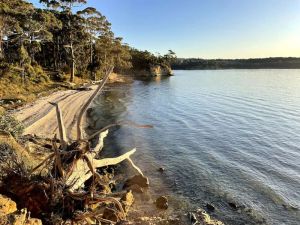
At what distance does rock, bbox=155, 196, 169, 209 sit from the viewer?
579 inches

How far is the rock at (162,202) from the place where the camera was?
48.3ft

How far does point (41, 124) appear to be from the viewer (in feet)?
87.3

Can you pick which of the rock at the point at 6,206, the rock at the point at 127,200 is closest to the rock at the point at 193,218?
the rock at the point at 127,200

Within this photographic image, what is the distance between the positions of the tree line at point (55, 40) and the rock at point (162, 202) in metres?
16.0

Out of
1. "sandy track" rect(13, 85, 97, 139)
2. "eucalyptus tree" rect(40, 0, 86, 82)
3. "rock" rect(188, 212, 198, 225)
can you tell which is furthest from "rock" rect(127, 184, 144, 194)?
"eucalyptus tree" rect(40, 0, 86, 82)

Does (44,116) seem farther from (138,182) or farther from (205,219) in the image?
(205,219)

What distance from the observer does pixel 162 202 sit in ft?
49.0

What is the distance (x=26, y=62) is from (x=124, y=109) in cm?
1753

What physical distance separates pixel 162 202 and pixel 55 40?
208 ft

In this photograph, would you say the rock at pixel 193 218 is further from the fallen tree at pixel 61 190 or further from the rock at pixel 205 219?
the fallen tree at pixel 61 190

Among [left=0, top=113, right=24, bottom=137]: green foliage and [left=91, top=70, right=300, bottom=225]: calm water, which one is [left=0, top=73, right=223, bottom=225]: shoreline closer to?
[left=91, top=70, right=300, bottom=225]: calm water

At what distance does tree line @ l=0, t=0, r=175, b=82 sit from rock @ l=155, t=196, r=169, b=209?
16.0 metres

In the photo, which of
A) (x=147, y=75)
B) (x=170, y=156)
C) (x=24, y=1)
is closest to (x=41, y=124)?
(x=170, y=156)

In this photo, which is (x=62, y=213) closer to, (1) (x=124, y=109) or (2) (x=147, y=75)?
(1) (x=124, y=109)
